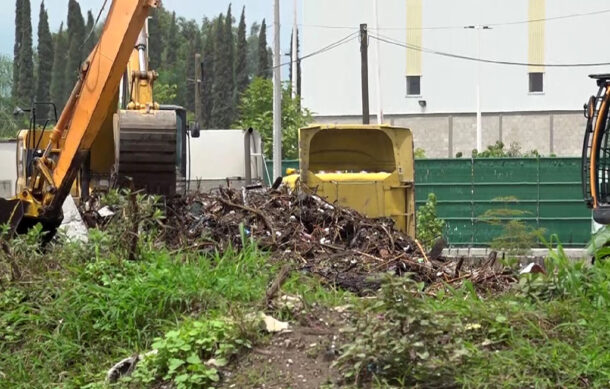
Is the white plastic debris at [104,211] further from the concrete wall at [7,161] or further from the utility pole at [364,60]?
the utility pole at [364,60]

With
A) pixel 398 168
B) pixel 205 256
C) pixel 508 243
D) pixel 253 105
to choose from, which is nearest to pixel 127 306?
pixel 205 256

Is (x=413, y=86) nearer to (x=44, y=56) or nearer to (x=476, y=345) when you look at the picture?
(x=44, y=56)

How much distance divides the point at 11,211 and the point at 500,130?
4297cm

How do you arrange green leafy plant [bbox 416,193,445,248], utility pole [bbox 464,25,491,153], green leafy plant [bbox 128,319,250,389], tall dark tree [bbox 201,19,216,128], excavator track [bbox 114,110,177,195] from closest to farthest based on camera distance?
1. green leafy plant [bbox 128,319,250,389]
2. excavator track [bbox 114,110,177,195]
3. green leafy plant [bbox 416,193,445,248]
4. utility pole [bbox 464,25,491,153]
5. tall dark tree [bbox 201,19,216,128]

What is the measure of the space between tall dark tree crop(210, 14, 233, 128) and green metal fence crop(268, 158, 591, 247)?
56.3 meters

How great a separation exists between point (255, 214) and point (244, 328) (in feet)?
17.4

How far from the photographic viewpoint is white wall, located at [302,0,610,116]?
167ft

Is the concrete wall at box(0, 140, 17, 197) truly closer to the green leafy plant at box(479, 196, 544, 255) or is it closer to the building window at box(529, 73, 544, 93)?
the green leafy plant at box(479, 196, 544, 255)

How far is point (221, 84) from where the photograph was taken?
273ft

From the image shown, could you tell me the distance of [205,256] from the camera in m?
8.15

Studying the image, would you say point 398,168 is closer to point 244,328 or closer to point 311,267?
point 311,267

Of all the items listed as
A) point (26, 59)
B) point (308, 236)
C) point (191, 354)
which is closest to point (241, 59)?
point (26, 59)

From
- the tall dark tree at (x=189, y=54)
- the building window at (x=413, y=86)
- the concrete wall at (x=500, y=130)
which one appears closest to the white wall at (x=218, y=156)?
the concrete wall at (x=500, y=130)

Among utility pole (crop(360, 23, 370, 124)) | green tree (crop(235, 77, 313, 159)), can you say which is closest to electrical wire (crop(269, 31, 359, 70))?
green tree (crop(235, 77, 313, 159))
